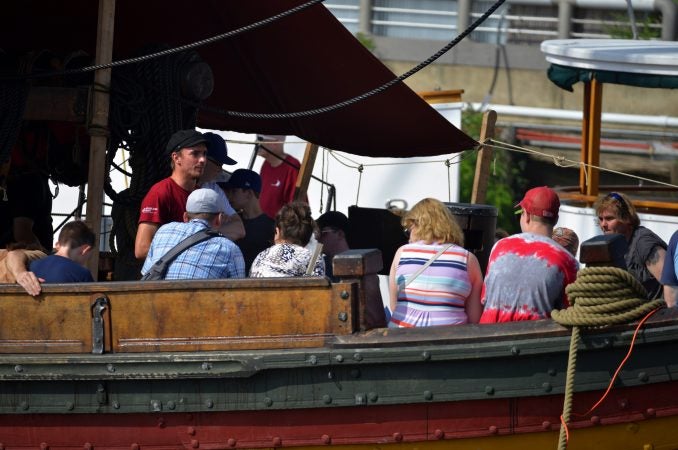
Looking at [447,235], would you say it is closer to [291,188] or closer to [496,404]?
[496,404]

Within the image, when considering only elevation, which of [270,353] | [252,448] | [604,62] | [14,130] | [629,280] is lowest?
[252,448]

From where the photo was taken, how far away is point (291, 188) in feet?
28.2

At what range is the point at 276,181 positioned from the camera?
8.61 metres

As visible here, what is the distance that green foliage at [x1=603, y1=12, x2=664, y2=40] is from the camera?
13.7 meters

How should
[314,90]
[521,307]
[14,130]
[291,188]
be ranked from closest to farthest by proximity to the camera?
1. [521,307]
2. [14,130]
3. [314,90]
4. [291,188]

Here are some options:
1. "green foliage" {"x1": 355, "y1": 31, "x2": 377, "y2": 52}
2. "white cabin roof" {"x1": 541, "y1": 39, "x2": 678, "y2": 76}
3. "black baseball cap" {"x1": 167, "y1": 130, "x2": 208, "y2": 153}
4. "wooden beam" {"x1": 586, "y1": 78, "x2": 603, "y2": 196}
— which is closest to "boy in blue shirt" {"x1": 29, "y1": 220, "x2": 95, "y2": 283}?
"black baseball cap" {"x1": 167, "y1": 130, "x2": 208, "y2": 153}

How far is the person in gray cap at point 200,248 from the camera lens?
5117mm

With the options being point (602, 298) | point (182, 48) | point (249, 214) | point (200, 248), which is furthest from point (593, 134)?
point (602, 298)

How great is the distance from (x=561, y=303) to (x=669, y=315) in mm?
439

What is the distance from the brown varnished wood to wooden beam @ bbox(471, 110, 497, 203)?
3357 millimetres

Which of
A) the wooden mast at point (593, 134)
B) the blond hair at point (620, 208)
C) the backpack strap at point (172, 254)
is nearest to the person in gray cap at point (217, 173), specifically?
the backpack strap at point (172, 254)

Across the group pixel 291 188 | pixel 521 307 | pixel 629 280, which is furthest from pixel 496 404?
pixel 291 188

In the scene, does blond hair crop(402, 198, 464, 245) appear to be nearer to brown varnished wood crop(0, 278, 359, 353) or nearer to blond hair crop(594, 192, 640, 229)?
brown varnished wood crop(0, 278, 359, 353)

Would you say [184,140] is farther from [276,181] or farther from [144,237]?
[276,181]
